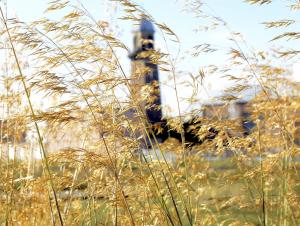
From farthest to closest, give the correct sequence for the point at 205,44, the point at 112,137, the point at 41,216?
the point at 41,216 → the point at 205,44 → the point at 112,137

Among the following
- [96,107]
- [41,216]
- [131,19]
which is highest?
[131,19]

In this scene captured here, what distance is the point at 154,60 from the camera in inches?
113

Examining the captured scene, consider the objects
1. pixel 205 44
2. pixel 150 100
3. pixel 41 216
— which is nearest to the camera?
pixel 205 44

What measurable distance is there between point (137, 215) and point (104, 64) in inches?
45.6

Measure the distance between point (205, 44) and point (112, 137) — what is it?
91 cm

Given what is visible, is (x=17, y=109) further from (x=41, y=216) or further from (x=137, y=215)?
(x=137, y=215)

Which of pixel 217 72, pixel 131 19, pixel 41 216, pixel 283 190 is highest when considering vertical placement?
pixel 131 19

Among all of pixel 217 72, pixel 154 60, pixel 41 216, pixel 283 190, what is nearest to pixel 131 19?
pixel 154 60

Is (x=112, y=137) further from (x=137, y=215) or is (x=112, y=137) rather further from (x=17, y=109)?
(x=17, y=109)

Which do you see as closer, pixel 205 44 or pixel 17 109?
pixel 205 44

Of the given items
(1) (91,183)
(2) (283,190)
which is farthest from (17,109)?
(2) (283,190)

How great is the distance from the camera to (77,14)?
290cm

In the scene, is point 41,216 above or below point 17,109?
below

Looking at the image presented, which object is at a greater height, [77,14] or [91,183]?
[77,14]
